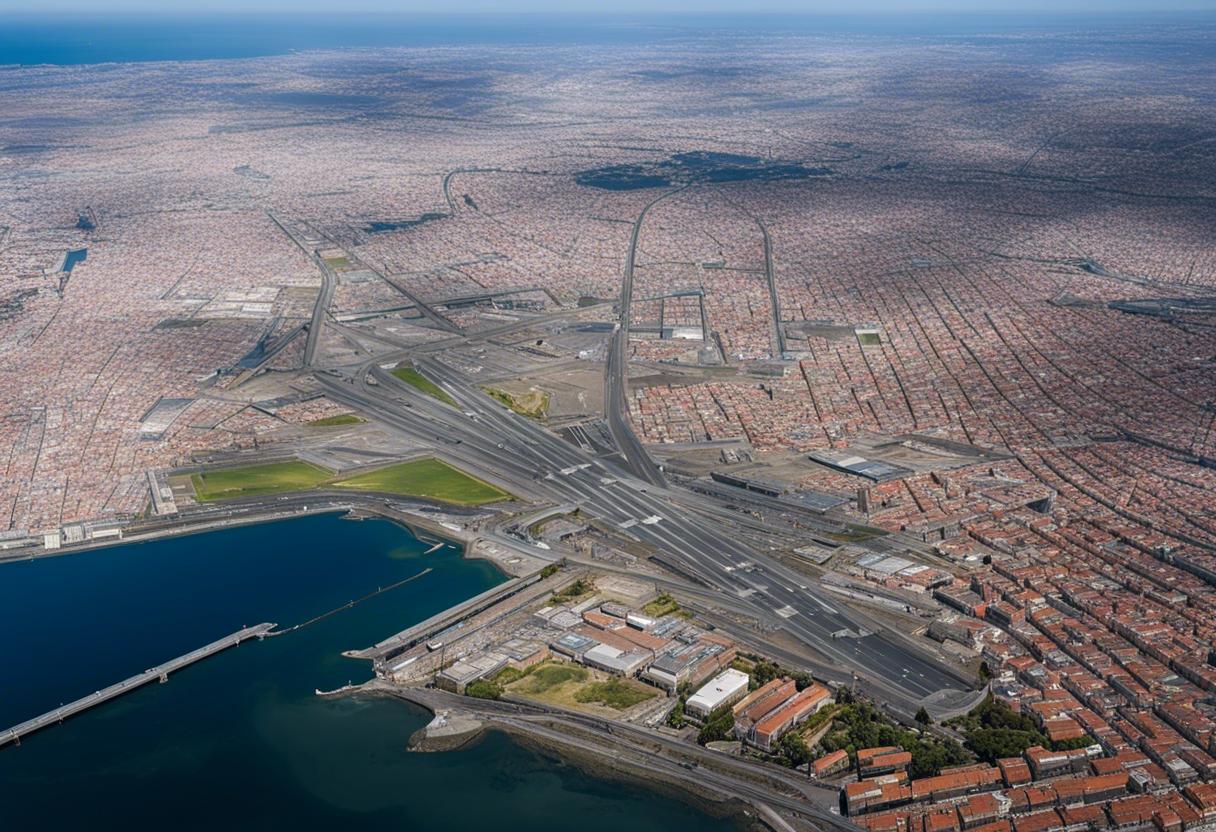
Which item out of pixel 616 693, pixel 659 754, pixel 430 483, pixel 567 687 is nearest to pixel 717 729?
pixel 659 754

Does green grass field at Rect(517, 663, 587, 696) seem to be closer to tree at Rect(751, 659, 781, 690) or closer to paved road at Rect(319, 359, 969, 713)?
tree at Rect(751, 659, 781, 690)

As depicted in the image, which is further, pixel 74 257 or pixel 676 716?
pixel 74 257

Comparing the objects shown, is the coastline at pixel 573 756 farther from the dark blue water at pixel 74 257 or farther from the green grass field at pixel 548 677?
the dark blue water at pixel 74 257

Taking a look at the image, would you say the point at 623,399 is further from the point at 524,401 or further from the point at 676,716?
the point at 676,716

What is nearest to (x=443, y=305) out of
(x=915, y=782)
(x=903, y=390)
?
(x=903, y=390)

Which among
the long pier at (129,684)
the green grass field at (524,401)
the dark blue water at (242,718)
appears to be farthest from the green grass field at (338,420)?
the long pier at (129,684)

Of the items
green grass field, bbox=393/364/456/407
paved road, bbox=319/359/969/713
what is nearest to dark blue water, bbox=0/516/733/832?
paved road, bbox=319/359/969/713

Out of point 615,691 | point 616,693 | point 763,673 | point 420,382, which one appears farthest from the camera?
point 420,382
